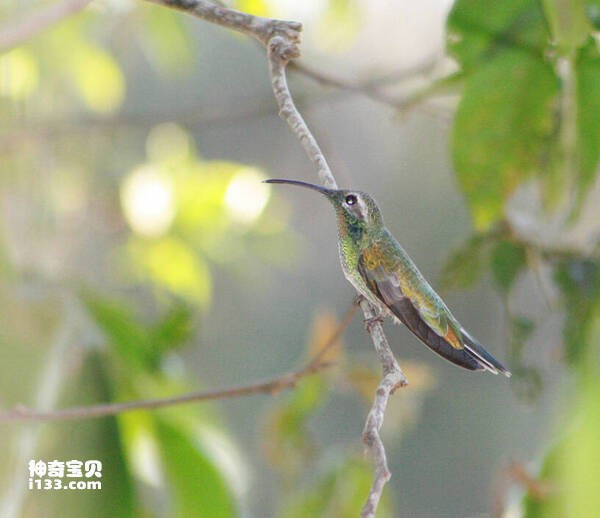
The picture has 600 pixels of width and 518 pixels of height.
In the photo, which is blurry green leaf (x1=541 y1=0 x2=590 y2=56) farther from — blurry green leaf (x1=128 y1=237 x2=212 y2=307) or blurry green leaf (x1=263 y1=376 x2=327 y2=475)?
blurry green leaf (x1=128 y1=237 x2=212 y2=307)

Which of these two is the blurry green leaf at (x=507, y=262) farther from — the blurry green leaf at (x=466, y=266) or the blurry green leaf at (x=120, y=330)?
the blurry green leaf at (x=120, y=330)

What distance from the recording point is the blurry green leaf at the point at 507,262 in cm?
204

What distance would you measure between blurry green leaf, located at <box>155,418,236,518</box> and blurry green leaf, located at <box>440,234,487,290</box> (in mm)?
701

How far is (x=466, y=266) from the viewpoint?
206 cm

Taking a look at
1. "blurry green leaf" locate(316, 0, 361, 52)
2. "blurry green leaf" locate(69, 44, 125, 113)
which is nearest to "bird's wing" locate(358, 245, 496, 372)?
"blurry green leaf" locate(316, 0, 361, 52)

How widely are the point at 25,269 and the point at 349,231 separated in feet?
4.37

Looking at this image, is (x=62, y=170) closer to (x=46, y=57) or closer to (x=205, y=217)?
(x=46, y=57)

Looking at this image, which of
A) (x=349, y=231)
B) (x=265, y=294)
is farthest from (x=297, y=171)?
(x=349, y=231)

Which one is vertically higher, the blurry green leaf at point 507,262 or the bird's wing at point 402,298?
the bird's wing at point 402,298

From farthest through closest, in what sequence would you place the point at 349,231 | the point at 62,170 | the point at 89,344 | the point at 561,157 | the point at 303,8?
the point at 62,170
the point at 303,8
the point at 89,344
the point at 561,157
the point at 349,231

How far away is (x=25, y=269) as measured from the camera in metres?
2.42

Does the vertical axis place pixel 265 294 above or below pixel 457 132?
below

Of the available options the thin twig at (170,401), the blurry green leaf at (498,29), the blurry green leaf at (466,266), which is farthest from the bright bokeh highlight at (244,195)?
the thin twig at (170,401)

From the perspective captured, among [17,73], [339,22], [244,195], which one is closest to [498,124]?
[339,22]
